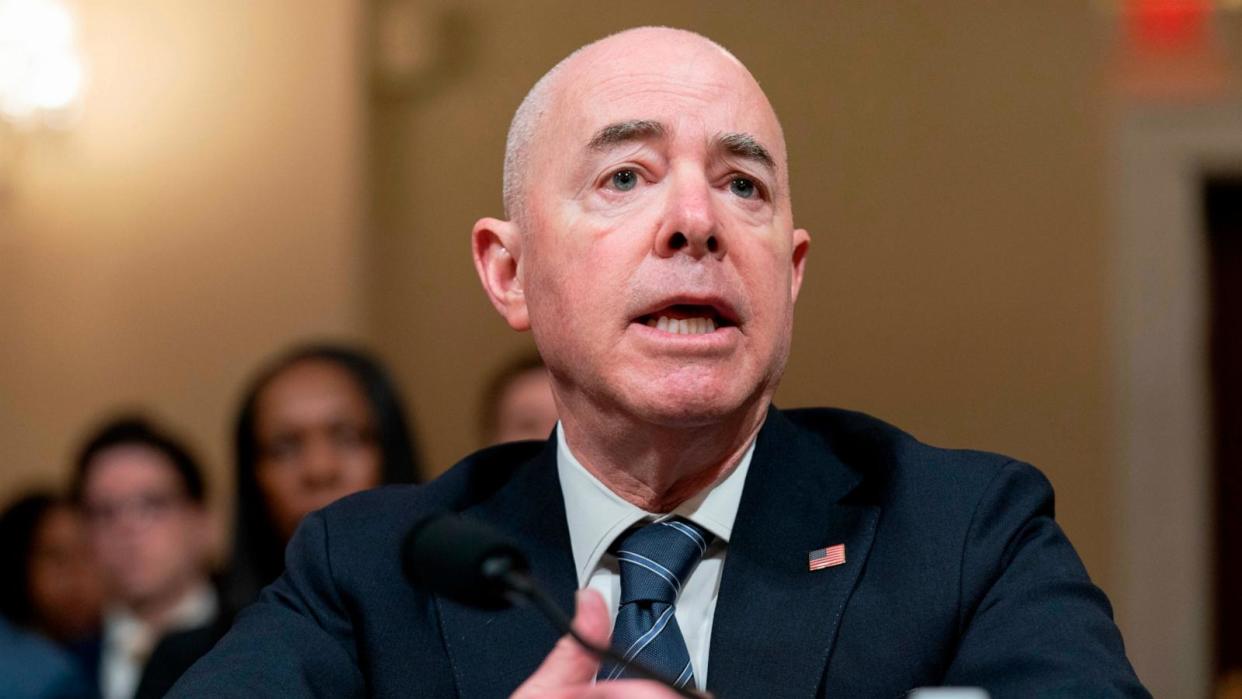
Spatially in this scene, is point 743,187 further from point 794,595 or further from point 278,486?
point 278,486

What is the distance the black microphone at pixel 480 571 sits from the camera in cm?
134

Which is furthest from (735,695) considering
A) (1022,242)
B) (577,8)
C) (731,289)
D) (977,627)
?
(577,8)

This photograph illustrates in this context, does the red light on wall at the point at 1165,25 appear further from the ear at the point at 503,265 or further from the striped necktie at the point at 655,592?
the striped necktie at the point at 655,592

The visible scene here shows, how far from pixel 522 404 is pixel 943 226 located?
196cm

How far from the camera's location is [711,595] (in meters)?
1.75

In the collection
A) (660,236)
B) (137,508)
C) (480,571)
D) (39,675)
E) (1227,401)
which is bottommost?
(39,675)

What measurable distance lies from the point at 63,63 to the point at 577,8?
1.61 meters

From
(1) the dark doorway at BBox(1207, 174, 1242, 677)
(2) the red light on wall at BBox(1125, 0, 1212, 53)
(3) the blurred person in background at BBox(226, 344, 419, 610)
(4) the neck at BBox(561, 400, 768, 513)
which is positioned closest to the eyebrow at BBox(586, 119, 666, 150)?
(4) the neck at BBox(561, 400, 768, 513)

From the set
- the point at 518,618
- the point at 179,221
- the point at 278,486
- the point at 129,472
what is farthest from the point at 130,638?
the point at 518,618

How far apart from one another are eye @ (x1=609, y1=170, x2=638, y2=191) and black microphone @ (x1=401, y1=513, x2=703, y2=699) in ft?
1.61

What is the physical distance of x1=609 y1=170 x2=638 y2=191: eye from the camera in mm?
1739

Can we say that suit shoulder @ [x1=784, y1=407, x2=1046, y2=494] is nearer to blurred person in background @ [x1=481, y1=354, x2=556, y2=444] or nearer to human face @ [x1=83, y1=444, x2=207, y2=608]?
blurred person in background @ [x1=481, y1=354, x2=556, y2=444]

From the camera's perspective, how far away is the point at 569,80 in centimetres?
183

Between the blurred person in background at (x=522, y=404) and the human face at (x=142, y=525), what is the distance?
32.8 inches
